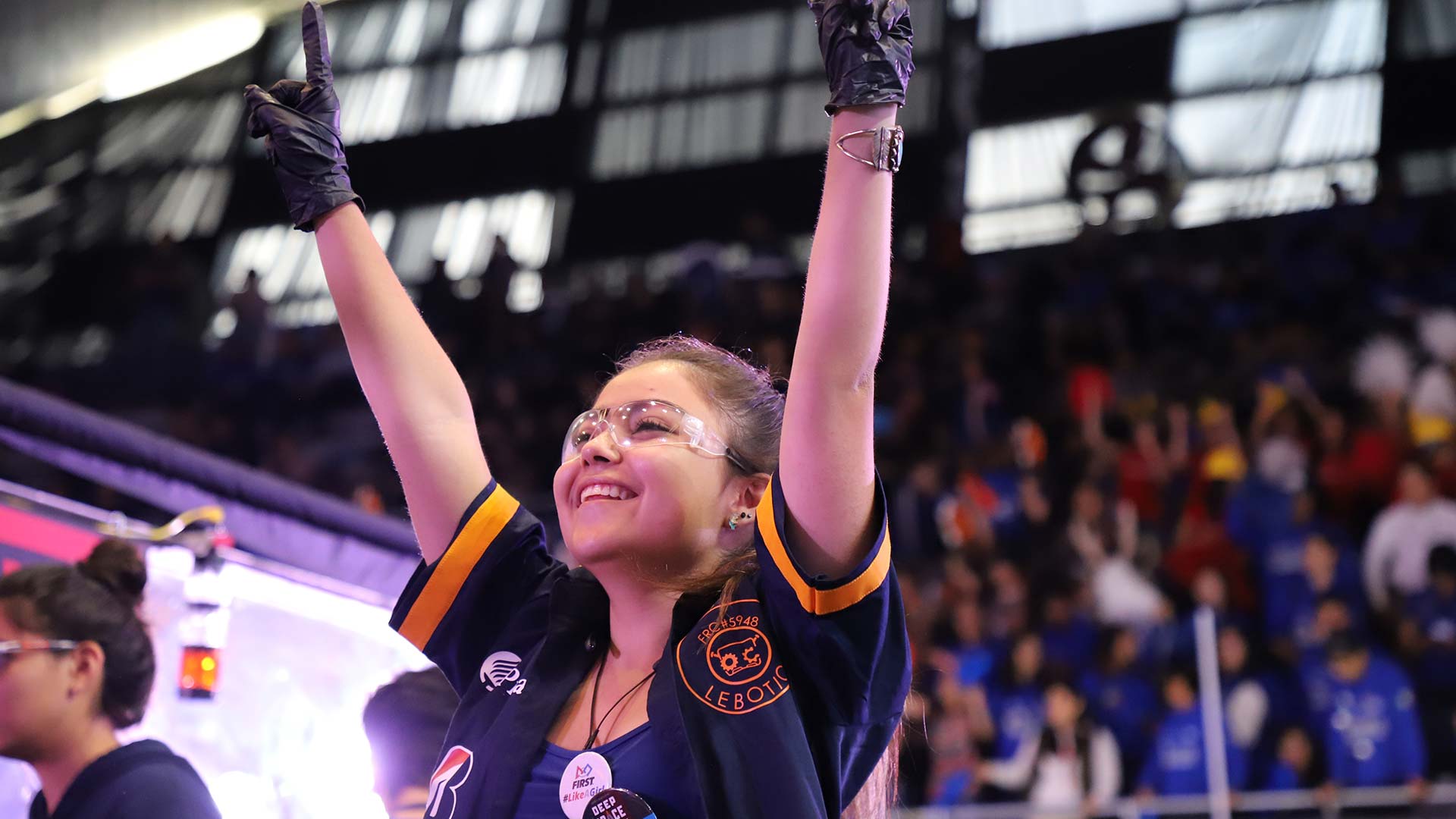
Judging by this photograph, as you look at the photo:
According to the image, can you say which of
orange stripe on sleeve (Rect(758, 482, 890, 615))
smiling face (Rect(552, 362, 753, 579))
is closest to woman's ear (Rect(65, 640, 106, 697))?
smiling face (Rect(552, 362, 753, 579))

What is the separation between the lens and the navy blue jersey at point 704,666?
117cm

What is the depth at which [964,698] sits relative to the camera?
18.8 ft

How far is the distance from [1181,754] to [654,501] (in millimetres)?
4255

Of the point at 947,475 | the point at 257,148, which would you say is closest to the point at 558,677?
the point at 947,475

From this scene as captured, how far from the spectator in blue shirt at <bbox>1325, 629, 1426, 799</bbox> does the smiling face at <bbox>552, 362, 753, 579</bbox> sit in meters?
4.09

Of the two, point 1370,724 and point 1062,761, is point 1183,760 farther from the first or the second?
point 1370,724

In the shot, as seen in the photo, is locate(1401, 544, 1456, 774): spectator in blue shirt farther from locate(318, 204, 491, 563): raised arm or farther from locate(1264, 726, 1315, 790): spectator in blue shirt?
locate(318, 204, 491, 563): raised arm

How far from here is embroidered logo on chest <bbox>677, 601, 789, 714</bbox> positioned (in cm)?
121

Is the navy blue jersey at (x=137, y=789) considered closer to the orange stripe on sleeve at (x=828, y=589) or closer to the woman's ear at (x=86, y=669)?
the woman's ear at (x=86, y=669)

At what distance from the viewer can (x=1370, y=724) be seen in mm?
4809

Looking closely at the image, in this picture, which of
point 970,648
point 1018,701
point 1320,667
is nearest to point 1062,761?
point 1018,701

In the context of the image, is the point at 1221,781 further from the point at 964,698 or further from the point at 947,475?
the point at 947,475

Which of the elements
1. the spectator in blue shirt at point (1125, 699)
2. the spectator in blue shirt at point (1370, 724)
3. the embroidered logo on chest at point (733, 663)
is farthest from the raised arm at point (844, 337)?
the spectator in blue shirt at point (1125, 699)

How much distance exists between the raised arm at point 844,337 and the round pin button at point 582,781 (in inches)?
10.7
